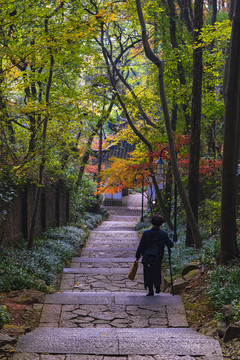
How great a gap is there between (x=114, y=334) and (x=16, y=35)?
28.9 feet

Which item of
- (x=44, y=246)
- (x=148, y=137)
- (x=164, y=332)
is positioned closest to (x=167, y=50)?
(x=148, y=137)

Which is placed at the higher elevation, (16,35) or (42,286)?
(16,35)

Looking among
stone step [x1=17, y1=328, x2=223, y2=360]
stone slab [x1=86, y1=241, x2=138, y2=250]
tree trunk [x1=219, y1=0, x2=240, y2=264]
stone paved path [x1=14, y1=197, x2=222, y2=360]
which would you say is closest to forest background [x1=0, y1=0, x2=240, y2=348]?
tree trunk [x1=219, y1=0, x2=240, y2=264]

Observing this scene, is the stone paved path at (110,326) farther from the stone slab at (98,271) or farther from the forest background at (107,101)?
the forest background at (107,101)

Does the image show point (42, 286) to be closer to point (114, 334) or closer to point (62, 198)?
point (114, 334)

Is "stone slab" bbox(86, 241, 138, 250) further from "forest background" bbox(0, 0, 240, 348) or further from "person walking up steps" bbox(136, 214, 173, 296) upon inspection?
"person walking up steps" bbox(136, 214, 173, 296)

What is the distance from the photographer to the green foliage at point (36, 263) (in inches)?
302

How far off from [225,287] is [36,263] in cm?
448

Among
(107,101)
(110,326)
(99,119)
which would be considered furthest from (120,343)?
(107,101)

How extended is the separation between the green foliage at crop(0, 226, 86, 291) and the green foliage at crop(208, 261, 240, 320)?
3.18 meters

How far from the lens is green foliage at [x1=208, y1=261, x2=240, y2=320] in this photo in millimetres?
6136

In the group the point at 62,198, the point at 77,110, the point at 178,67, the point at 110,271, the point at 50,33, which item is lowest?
the point at 110,271

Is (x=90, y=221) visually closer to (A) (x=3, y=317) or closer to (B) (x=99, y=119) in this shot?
(B) (x=99, y=119)

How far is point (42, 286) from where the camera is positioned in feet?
25.8
